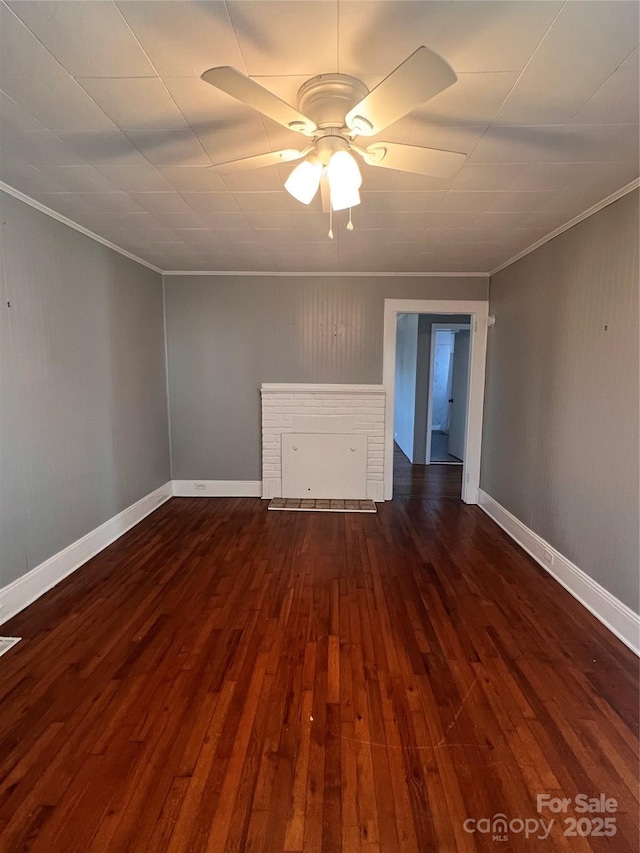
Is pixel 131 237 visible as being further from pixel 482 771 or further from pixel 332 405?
pixel 482 771

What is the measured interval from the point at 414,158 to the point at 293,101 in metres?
0.51

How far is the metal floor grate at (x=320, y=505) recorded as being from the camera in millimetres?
4145

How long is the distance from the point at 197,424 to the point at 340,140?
3.47 meters

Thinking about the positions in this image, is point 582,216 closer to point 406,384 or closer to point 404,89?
point 404,89

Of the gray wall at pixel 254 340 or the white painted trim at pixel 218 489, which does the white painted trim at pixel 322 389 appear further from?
the white painted trim at pixel 218 489

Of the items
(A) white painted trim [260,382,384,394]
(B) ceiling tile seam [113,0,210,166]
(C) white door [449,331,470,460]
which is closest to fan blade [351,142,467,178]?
(B) ceiling tile seam [113,0,210,166]

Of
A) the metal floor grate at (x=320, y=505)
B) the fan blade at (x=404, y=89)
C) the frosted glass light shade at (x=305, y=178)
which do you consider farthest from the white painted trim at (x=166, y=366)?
the fan blade at (x=404, y=89)

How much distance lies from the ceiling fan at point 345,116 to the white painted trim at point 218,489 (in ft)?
11.1

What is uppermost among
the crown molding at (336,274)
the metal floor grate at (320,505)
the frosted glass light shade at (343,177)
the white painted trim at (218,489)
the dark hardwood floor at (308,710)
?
the crown molding at (336,274)

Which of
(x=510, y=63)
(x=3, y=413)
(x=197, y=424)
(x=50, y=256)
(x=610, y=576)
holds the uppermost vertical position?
(x=510, y=63)

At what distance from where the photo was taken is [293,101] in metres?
1.54

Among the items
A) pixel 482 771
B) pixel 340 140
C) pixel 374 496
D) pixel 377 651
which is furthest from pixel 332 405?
pixel 482 771

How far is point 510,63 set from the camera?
1329 mm

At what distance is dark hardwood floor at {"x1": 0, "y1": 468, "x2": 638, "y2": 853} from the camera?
4.23 ft
